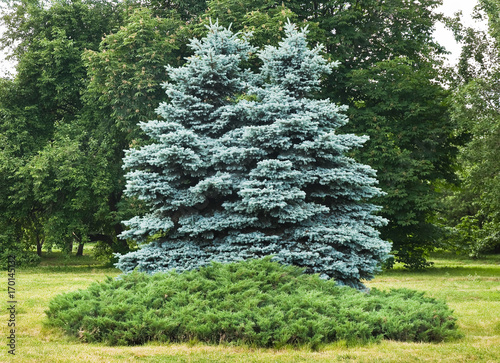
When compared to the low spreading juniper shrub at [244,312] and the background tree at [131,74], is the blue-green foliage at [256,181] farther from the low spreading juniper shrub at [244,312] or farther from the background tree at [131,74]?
the background tree at [131,74]

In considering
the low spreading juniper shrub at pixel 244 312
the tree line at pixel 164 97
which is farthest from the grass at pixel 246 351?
the tree line at pixel 164 97

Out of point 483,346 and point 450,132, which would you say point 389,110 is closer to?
point 450,132

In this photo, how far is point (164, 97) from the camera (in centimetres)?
2003

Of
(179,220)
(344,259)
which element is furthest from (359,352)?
(179,220)

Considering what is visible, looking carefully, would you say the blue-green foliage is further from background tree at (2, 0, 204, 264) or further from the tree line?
background tree at (2, 0, 204, 264)

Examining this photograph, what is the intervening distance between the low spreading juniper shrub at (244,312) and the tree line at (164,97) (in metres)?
10.3

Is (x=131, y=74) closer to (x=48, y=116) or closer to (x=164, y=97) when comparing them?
(x=164, y=97)

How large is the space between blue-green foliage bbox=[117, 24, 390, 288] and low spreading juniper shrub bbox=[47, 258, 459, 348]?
0.96 m

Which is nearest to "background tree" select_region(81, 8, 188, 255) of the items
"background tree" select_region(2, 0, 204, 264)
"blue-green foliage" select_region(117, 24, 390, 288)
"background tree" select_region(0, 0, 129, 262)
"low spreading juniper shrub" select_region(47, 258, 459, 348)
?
"background tree" select_region(2, 0, 204, 264)

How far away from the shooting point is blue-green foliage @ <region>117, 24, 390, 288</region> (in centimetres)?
982

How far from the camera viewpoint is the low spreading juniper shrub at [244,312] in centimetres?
743

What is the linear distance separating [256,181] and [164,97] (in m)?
11.3

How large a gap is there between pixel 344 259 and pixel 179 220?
3336 mm

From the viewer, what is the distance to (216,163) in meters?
10.6
